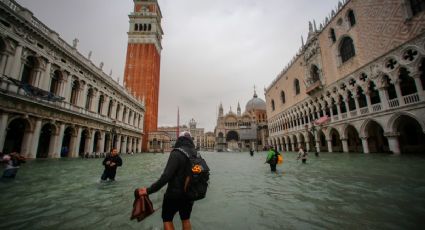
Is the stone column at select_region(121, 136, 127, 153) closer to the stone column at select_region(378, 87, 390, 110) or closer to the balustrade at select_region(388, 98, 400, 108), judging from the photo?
the stone column at select_region(378, 87, 390, 110)

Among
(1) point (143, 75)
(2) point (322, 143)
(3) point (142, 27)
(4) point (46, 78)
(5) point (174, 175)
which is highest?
(3) point (142, 27)

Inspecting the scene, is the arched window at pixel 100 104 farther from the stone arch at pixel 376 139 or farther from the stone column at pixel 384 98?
the stone arch at pixel 376 139

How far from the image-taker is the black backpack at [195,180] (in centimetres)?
219

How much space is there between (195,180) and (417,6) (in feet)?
70.0

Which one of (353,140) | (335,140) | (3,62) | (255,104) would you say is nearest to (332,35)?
(353,140)

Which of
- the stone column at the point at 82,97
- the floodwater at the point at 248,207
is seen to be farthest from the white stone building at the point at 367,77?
the stone column at the point at 82,97

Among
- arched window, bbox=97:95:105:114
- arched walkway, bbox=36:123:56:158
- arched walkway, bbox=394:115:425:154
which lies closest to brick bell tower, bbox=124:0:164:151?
arched window, bbox=97:95:105:114

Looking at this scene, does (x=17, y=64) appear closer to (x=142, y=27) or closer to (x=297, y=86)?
(x=297, y=86)

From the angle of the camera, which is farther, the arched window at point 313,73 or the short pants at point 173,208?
the arched window at point 313,73

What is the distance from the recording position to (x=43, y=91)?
14547 millimetres

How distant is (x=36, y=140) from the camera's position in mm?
14414

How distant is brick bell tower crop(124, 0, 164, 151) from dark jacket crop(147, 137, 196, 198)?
44959mm

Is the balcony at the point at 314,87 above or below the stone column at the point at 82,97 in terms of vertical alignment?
above

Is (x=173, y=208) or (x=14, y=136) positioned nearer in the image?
(x=173, y=208)
